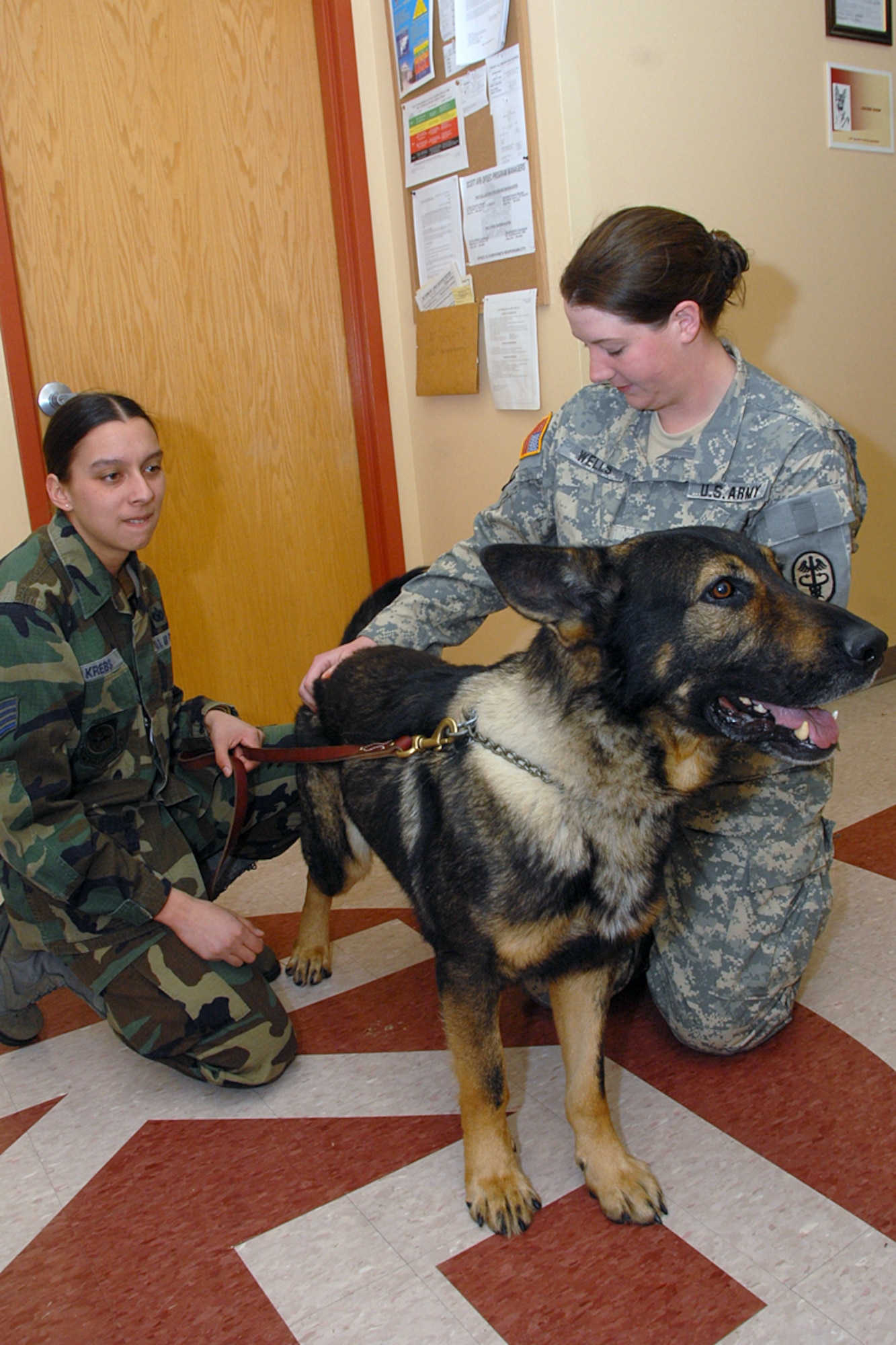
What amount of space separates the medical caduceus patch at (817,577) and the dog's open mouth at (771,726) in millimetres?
314

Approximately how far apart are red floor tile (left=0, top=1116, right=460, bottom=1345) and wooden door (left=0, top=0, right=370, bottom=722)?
6.24ft

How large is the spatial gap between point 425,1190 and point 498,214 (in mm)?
2695

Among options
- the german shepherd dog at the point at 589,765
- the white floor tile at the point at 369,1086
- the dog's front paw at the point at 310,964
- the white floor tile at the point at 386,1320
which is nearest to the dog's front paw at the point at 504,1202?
the german shepherd dog at the point at 589,765

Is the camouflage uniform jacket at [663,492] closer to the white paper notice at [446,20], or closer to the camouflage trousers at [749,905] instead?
the camouflage trousers at [749,905]

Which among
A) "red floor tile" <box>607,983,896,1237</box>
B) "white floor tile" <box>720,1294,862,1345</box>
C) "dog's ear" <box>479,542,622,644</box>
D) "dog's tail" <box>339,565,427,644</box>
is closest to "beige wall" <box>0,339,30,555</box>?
"dog's tail" <box>339,565,427,644</box>

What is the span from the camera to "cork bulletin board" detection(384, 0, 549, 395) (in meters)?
2.87

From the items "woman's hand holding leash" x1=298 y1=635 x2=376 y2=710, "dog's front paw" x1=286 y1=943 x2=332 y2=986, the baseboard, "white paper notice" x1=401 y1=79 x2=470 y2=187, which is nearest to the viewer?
"woman's hand holding leash" x1=298 y1=635 x2=376 y2=710

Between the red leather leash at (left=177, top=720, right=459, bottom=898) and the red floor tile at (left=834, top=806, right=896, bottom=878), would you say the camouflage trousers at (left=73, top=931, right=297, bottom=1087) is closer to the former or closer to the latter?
the red leather leash at (left=177, top=720, right=459, bottom=898)

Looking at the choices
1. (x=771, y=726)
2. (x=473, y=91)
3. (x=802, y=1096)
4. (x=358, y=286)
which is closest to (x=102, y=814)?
(x=771, y=726)

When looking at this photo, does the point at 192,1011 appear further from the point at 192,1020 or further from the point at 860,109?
the point at 860,109

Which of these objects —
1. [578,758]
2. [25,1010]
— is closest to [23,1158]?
[25,1010]

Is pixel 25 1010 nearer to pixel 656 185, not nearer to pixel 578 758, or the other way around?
pixel 578 758

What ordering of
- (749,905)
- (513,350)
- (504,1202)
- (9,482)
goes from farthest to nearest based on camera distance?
(513,350), (9,482), (749,905), (504,1202)

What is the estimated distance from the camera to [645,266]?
1697 millimetres
